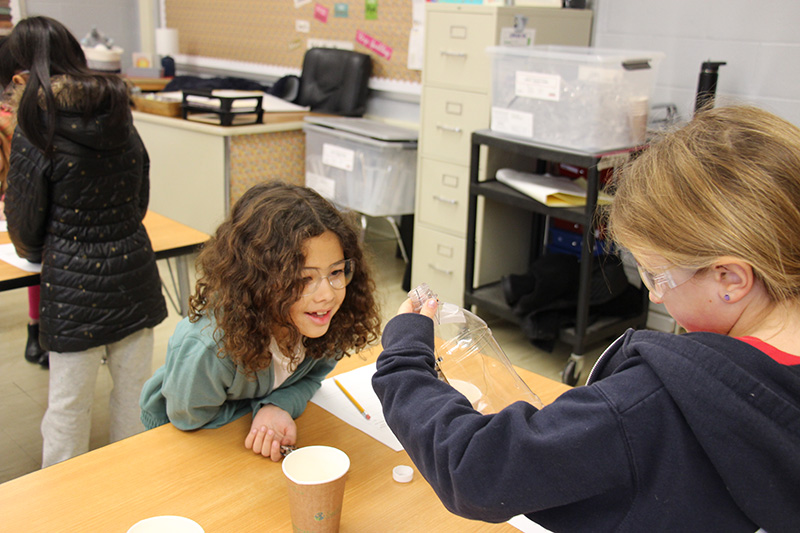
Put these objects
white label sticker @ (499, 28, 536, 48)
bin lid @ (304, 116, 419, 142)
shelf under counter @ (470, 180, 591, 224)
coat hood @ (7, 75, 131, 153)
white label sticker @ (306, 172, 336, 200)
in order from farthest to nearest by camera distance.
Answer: white label sticker @ (306, 172, 336, 200) → bin lid @ (304, 116, 419, 142) → white label sticker @ (499, 28, 536, 48) → shelf under counter @ (470, 180, 591, 224) → coat hood @ (7, 75, 131, 153)

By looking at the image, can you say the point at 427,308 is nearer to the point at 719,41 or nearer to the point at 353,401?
the point at 353,401

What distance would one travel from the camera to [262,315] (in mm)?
1113

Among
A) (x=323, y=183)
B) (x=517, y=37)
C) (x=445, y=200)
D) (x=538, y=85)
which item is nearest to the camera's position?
(x=538, y=85)

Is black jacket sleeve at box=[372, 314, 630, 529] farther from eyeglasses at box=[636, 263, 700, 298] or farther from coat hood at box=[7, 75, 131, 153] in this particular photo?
coat hood at box=[7, 75, 131, 153]

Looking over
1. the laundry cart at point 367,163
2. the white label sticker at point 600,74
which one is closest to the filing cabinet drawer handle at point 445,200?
the laundry cart at point 367,163

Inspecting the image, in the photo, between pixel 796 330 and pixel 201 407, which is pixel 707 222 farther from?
pixel 201 407

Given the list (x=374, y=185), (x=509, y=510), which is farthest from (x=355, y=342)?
(x=374, y=185)

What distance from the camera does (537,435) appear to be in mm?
617

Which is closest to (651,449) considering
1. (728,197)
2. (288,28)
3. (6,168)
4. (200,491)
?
(728,197)

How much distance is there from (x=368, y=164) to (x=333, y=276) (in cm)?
228

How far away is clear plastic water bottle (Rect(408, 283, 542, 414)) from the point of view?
3.46 ft

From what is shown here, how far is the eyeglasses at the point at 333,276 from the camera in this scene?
110 centimetres

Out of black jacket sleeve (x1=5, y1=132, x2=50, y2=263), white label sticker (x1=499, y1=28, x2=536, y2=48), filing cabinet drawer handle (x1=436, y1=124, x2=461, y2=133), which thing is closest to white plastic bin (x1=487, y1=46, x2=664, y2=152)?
white label sticker (x1=499, y1=28, x2=536, y2=48)

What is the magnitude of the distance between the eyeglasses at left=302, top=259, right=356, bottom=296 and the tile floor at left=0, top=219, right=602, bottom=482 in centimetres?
55
